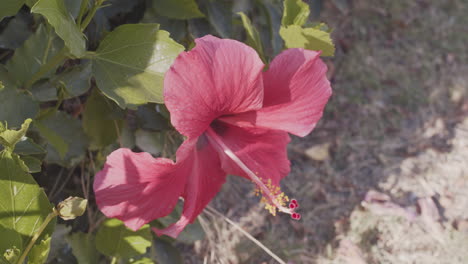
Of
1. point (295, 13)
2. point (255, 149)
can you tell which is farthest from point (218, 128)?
point (295, 13)

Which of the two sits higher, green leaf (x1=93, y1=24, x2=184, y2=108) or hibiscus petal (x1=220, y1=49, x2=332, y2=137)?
green leaf (x1=93, y1=24, x2=184, y2=108)

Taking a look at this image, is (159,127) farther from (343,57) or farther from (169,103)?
(343,57)

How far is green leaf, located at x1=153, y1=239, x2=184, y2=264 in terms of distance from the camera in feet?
5.29

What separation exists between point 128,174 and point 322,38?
549 millimetres

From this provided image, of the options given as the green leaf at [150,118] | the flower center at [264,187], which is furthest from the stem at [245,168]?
the green leaf at [150,118]

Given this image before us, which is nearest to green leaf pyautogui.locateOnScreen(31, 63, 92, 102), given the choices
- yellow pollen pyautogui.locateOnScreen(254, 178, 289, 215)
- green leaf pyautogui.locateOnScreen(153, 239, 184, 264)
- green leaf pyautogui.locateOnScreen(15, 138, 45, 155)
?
green leaf pyautogui.locateOnScreen(15, 138, 45, 155)

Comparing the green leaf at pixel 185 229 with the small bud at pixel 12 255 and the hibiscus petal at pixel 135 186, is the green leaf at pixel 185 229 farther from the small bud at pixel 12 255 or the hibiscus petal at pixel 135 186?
the small bud at pixel 12 255

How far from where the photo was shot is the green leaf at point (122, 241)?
138 centimetres

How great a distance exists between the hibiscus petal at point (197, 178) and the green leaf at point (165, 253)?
363mm

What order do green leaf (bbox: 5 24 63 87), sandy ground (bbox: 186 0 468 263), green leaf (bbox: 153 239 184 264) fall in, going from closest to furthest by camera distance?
green leaf (bbox: 5 24 63 87) < green leaf (bbox: 153 239 184 264) < sandy ground (bbox: 186 0 468 263)

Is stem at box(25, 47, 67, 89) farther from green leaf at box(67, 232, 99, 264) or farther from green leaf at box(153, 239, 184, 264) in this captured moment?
green leaf at box(153, 239, 184, 264)

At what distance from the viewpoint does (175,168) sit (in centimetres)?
120

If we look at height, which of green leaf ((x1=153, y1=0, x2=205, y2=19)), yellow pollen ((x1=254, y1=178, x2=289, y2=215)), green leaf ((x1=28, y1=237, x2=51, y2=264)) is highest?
green leaf ((x1=153, y1=0, x2=205, y2=19))

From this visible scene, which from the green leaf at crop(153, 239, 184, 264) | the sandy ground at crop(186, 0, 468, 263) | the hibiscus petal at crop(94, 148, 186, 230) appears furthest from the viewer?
the sandy ground at crop(186, 0, 468, 263)
